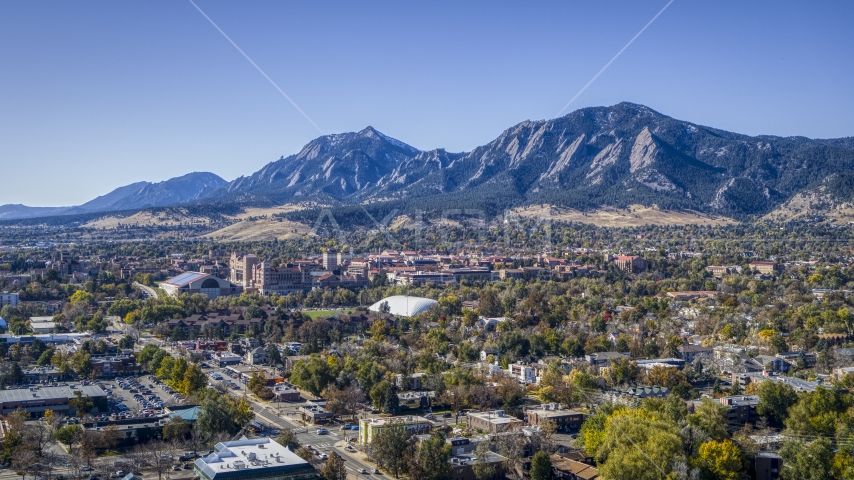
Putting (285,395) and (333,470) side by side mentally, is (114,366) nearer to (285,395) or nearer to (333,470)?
(285,395)

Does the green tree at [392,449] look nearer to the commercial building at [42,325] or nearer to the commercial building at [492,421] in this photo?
the commercial building at [492,421]

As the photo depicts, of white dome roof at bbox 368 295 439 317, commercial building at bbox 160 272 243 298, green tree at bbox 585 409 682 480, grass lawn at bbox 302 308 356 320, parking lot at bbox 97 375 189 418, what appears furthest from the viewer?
commercial building at bbox 160 272 243 298

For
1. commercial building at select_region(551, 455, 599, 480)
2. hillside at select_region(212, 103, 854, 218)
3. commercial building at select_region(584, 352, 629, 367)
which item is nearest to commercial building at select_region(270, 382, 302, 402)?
commercial building at select_region(551, 455, 599, 480)

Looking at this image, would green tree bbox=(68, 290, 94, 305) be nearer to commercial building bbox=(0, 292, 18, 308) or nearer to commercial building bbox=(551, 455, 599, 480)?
commercial building bbox=(0, 292, 18, 308)

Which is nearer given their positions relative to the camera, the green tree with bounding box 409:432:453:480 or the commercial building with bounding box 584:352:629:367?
the green tree with bounding box 409:432:453:480

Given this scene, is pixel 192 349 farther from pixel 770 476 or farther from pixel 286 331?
pixel 770 476

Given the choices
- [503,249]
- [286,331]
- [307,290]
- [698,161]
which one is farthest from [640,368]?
[698,161]
